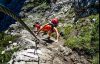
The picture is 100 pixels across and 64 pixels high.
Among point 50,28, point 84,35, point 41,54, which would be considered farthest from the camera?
point 50,28

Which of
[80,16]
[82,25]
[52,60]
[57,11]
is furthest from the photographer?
[57,11]

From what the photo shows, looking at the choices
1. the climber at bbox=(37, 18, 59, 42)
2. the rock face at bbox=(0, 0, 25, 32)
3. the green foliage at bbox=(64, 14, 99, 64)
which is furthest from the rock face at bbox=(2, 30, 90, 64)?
the rock face at bbox=(0, 0, 25, 32)

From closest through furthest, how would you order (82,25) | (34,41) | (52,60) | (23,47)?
(52,60)
(23,47)
(34,41)
(82,25)

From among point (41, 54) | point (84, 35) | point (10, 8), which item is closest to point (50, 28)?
point (84, 35)

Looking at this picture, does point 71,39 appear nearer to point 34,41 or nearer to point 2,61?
point 34,41

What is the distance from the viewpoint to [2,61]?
36.9 feet

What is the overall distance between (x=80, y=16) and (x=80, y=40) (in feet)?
9.60

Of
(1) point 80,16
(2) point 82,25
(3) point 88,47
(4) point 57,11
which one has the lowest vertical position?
(3) point 88,47

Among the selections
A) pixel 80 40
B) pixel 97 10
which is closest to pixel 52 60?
pixel 80 40

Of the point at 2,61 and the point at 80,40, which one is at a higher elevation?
the point at 80,40

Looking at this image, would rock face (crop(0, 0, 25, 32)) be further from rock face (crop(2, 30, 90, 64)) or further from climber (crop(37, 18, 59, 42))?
rock face (crop(2, 30, 90, 64))

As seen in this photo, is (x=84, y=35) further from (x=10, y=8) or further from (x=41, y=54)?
(x=10, y=8)

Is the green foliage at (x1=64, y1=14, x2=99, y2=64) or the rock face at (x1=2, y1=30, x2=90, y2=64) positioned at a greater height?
the green foliage at (x1=64, y1=14, x2=99, y2=64)

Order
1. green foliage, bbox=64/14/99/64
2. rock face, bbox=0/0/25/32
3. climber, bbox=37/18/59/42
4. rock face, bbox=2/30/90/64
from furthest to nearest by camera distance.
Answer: rock face, bbox=0/0/25/32
climber, bbox=37/18/59/42
green foliage, bbox=64/14/99/64
rock face, bbox=2/30/90/64
